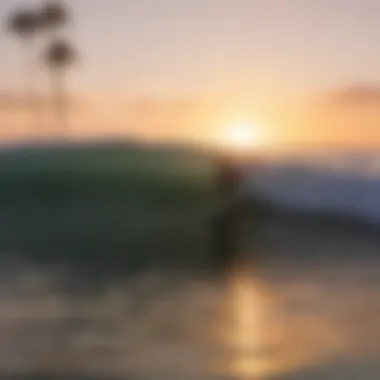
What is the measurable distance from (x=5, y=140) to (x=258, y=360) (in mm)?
293

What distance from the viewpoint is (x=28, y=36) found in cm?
88

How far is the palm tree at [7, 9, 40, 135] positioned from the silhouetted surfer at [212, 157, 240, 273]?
17 cm

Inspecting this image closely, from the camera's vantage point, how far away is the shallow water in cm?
86

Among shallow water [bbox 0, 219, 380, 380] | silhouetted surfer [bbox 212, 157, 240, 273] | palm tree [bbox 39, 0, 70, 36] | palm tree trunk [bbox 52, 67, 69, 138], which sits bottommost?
shallow water [bbox 0, 219, 380, 380]

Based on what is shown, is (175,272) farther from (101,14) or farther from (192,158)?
(101,14)

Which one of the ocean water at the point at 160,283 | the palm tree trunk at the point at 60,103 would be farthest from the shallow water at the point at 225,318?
the palm tree trunk at the point at 60,103

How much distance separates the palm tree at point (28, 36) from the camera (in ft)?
2.90

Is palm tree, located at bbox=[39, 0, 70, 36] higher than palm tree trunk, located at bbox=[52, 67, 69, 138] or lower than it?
higher

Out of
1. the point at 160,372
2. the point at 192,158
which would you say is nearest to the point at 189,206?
the point at 192,158

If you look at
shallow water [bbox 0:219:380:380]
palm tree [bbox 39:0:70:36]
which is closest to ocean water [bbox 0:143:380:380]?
shallow water [bbox 0:219:380:380]

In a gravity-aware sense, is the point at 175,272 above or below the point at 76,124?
below

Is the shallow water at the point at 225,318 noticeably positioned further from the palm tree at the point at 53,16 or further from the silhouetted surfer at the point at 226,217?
the palm tree at the point at 53,16

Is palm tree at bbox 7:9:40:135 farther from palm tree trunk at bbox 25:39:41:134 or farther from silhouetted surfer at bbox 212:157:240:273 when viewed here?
silhouetted surfer at bbox 212:157:240:273

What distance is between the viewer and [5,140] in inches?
34.9
